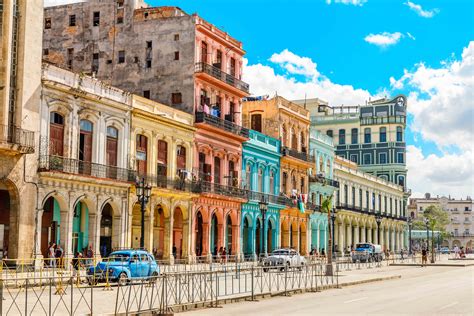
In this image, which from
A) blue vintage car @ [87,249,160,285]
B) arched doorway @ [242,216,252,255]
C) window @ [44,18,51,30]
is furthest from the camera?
arched doorway @ [242,216,252,255]

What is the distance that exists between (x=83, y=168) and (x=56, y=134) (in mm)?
2258

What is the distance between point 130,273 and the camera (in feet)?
91.4

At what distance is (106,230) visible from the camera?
39938mm

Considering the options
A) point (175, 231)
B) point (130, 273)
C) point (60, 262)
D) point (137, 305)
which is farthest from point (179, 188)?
point (137, 305)

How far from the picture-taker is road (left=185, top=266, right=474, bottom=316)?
62.8ft

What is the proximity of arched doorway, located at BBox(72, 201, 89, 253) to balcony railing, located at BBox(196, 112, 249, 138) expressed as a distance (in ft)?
38.3

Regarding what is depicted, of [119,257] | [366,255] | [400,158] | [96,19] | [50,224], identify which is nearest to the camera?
[119,257]

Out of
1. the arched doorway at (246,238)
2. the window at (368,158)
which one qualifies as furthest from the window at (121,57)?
the window at (368,158)

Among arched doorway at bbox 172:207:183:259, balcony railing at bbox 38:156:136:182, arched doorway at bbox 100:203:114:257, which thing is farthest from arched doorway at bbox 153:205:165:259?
balcony railing at bbox 38:156:136:182

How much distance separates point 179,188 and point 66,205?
10.6m

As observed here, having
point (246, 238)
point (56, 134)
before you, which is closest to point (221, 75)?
point (246, 238)

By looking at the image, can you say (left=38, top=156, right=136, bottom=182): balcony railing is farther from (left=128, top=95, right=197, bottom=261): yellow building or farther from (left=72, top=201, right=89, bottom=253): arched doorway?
(left=72, top=201, right=89, bottom=253): arched doorway

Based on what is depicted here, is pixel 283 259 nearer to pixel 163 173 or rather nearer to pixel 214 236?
pixel 163 173

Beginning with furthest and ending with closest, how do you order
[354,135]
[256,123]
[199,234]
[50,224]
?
[354,135]
[256,123]
[199,234]
[50,224]
